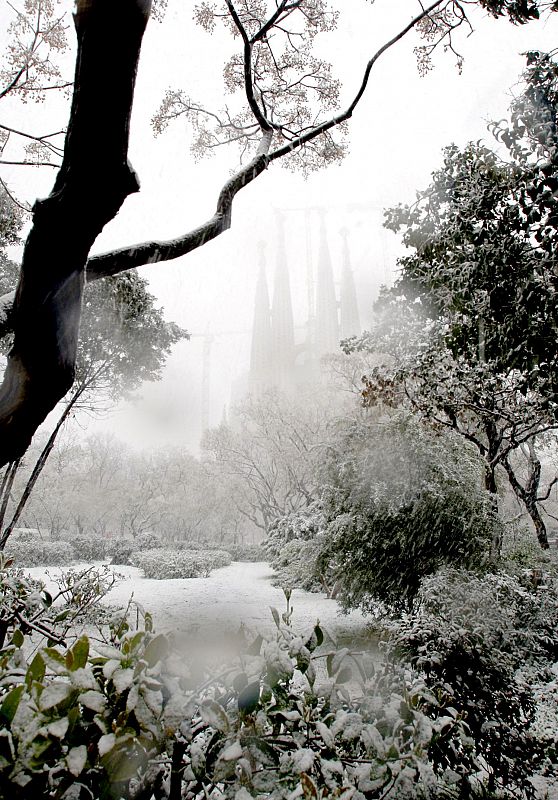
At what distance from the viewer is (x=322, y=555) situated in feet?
19.1

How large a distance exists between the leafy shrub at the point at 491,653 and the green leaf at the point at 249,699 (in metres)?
1.14

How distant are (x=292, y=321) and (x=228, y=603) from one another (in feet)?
159

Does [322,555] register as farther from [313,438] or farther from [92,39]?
[313,438]

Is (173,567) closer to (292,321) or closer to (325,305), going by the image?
(325,305)

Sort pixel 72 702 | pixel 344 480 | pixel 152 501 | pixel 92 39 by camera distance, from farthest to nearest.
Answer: pixel 152 501 → pixel 344 480 → pixel 92 39 → pixel 72 702

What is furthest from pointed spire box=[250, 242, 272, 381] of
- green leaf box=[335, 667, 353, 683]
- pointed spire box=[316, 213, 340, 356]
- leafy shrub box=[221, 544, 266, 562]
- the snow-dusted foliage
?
green leaf box=[335, 667, 353, 683]

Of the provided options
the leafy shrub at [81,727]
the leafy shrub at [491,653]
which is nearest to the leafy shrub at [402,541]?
the leafy shrub at [491,653]

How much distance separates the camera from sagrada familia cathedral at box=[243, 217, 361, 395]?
139 ft

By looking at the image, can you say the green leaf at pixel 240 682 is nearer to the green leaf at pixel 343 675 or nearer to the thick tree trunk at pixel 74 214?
the green leaf at pixel 343 675

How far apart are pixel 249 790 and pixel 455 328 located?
12.9 ft

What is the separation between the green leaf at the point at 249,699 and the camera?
0.73 metres

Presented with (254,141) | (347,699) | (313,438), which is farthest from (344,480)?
(313,438)

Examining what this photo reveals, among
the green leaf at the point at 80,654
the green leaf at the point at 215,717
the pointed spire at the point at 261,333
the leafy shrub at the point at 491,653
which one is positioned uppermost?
the pointed spire at the point at 261,333

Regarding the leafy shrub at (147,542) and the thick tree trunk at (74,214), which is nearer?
the thick tree trunk at (74,214)
